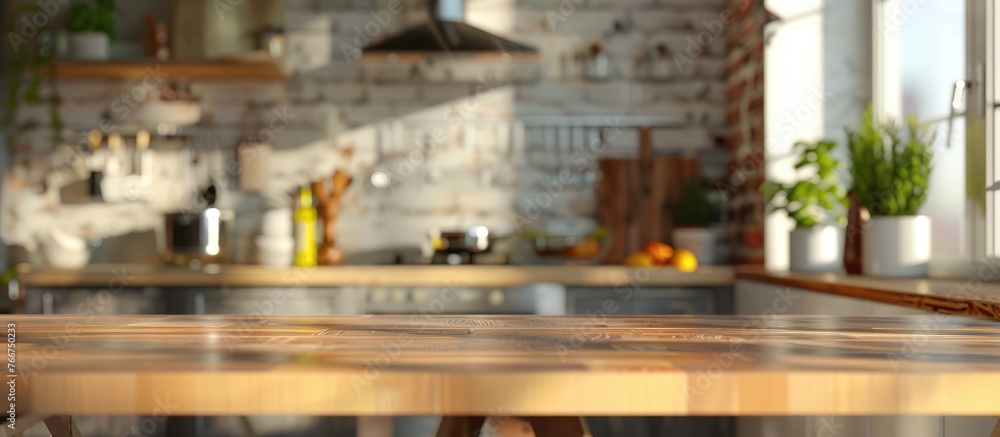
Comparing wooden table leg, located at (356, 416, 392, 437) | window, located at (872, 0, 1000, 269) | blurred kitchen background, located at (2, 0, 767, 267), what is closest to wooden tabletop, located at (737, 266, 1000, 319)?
window, located at (872, 0, 1000, 269)

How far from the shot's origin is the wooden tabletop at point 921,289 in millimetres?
1545

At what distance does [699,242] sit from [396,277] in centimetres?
119

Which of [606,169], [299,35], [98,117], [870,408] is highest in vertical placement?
[299,35]

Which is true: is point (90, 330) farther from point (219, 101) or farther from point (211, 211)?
point (219, 101)

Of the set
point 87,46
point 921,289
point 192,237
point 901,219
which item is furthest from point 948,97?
point 87,46

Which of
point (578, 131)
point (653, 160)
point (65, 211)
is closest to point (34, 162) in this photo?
point (65, 211)

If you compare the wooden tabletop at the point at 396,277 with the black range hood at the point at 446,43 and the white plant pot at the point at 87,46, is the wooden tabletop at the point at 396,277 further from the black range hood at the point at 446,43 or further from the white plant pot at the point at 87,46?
the white plant pot at the point at 87,46

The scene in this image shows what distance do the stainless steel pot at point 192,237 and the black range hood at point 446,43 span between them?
0.86 meters

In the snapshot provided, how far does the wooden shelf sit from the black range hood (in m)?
0.48

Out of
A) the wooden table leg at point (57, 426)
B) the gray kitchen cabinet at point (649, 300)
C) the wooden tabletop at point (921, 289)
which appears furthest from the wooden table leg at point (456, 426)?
the gray kitchen cabinet at point (649, 300)

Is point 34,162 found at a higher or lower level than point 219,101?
lower

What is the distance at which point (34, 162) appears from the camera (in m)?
3.79

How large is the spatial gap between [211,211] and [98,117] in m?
0.69

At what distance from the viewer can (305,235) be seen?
361cm
